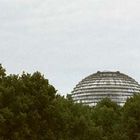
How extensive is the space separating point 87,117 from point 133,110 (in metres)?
6.53

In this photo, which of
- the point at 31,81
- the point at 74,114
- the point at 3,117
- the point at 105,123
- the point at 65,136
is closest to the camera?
the point at 3,117

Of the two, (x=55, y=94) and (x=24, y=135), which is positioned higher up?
(x=55, y=94)

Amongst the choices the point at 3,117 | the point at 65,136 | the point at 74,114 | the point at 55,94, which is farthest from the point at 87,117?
the point at 3,117

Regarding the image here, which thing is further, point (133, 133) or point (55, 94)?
point (133, 133)

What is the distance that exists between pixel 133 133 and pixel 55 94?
2313cm

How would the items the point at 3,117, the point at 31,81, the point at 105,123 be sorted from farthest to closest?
the point at 105,123 < the point at 31,81 < the point at 3,117

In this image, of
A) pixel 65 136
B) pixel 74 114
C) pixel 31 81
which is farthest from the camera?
pixel 74 114

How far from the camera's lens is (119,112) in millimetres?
117250

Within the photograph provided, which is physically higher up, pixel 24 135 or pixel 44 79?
pixel 44 79

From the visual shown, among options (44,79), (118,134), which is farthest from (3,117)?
(118,134)

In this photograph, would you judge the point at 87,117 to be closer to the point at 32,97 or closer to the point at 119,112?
the point at 119,112

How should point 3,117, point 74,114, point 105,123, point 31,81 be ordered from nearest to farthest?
point 3,117 → point 31,81 → point 74,114 → point 105,123

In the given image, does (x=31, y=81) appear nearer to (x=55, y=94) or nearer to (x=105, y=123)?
(x=55, y=94)

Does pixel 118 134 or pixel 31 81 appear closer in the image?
pixel 31 81
